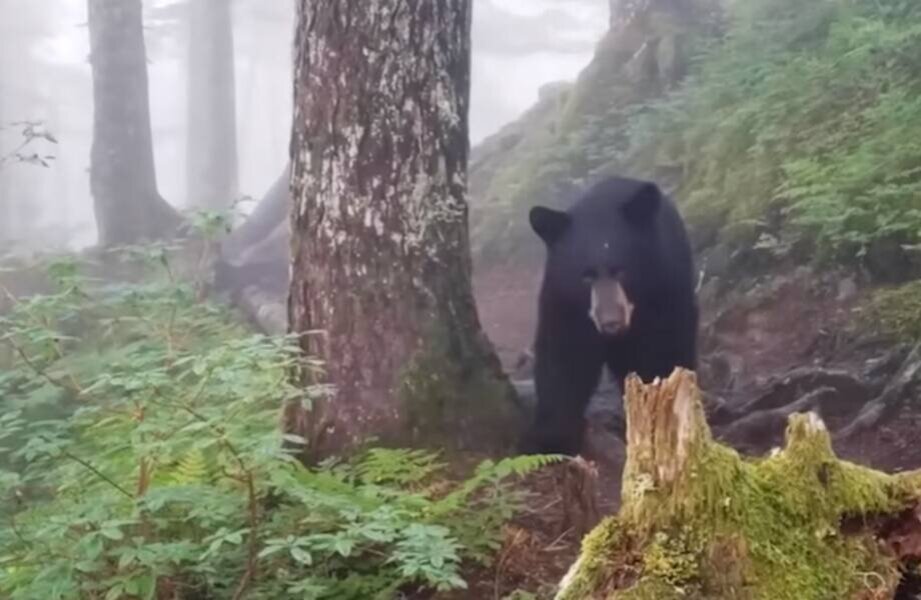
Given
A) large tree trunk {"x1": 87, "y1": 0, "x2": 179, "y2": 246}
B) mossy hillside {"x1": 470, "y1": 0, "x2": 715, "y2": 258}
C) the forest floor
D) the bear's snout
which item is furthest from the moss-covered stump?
large tree trunk {"x1": 87, "y1": 0, "x2": 179, "y2": 246}

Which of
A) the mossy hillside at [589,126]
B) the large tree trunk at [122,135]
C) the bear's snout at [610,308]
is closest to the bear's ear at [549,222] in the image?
the bear's snout at [610,308]

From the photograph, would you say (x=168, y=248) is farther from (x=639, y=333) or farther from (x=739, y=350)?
(x=739, y=350)

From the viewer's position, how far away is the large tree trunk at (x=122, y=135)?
14.6 m

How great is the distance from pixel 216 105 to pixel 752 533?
23279mm

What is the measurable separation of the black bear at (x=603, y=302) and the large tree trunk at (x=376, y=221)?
953 millimetres

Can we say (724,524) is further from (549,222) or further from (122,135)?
(122,135)

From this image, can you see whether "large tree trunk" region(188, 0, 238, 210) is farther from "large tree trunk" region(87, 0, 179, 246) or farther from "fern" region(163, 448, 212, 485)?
A: "fern" region(163, 448, 212, 485)

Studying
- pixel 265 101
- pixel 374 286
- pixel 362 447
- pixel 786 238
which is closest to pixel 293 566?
pixel 362 447

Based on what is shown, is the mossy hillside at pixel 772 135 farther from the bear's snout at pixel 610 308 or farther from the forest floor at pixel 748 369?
the bear's snout at pixel 610 308

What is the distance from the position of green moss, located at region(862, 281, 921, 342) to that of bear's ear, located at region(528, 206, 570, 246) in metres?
2.04

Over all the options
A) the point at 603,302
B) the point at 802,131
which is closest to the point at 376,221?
the point at 603,302

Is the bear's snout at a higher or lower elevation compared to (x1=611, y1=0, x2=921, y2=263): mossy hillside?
lower

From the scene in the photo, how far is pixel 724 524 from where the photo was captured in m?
2.80

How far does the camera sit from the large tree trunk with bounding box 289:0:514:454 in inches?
199
